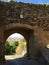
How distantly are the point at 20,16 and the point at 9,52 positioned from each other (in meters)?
7.89

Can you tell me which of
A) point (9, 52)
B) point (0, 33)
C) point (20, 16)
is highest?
point (20, 16)

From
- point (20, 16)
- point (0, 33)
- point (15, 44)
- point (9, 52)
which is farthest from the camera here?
point (15, 44)

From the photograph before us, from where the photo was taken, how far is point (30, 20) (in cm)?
1069

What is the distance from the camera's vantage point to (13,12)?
1052cm

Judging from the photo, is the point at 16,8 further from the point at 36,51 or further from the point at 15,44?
the point at 15,44

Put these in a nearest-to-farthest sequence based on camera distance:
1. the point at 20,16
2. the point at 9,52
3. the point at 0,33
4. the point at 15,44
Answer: the point at 0,33 → the point at 20,16 → the point at 9,52 → the point at 15,44

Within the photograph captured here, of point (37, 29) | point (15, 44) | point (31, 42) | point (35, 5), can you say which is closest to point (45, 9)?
point (35, 5)

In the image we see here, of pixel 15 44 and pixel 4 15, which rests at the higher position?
pixel 4 15

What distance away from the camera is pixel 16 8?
34.9 ft

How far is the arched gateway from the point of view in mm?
10328

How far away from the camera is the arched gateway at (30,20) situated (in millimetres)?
10328

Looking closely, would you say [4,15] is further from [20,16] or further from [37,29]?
[37,29]

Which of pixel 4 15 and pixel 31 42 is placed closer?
pixel 4 15

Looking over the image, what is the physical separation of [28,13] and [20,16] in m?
0.50
